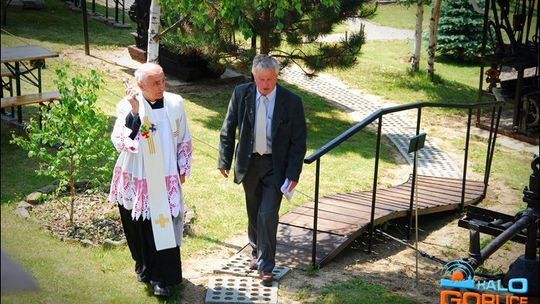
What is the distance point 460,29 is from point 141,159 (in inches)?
532

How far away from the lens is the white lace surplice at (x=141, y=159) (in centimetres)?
499

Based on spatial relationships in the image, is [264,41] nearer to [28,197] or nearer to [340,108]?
[340,108]

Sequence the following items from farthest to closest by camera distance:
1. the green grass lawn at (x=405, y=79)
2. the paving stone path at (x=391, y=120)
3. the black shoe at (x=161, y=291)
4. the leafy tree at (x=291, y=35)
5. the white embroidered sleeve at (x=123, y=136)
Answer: the green grass lawn at (x=405, y=79)
the leafy tree at (x=291, y=35)
the paving stone path at (x=391, y=120)
the black shoe at (x=161, y=291)
the white embroidered sleeve at (x=123, y=136)

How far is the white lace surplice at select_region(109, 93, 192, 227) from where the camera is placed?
4992 mm

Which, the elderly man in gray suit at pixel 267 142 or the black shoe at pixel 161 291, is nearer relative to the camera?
the black shoe at pixel 161 291

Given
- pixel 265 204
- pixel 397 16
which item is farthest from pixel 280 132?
pixel 397 16

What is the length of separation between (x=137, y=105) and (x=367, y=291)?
2105 millimetres

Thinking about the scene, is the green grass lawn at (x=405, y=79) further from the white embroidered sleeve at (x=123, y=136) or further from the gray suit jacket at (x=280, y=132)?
the white embroidered sleeve at (x=123, y=136)

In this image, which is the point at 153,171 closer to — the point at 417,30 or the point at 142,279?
the point at 142,279

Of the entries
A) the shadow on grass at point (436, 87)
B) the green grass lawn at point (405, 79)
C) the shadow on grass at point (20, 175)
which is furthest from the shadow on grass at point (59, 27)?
the shadow on grass at point (436, 87)

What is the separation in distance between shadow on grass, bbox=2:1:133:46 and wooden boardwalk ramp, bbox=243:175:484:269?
7.50 metres

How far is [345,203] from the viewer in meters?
7.20

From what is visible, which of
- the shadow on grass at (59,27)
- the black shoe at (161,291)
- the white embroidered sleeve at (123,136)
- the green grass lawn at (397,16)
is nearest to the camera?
the white embroidered sleeve at (123,136)

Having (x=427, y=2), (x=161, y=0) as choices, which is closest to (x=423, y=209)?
(x=161, y=0)
